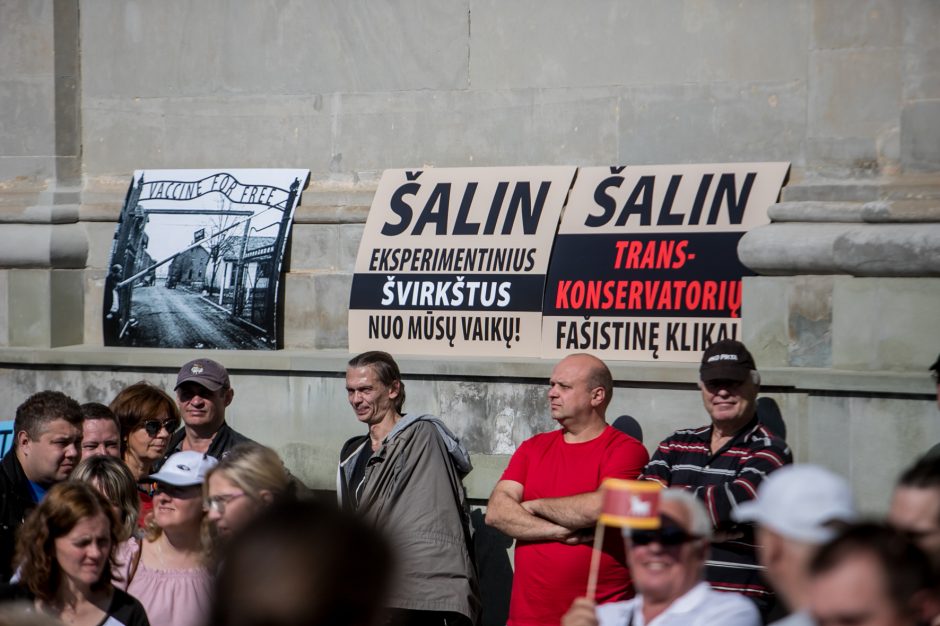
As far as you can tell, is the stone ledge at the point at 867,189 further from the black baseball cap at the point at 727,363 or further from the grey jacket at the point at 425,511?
the grey jacket at the point at 425,511

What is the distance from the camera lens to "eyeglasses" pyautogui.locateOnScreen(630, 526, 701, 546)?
3650 millimetres

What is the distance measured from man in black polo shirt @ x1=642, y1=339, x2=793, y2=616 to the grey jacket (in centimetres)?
109

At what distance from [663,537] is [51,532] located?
2.20 m

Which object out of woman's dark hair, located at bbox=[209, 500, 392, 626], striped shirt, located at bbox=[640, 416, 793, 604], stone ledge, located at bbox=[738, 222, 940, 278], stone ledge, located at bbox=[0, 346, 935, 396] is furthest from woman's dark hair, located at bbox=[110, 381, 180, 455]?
woman's dark hair, located at bbox=[209, 500, 392, 626]

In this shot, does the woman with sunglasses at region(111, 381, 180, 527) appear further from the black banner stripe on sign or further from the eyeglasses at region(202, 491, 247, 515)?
the eyeglasses at region(202, 491, 247, 515)

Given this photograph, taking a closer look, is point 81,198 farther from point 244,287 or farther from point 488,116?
point 488,116

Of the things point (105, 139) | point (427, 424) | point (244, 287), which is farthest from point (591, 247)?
point (105, 139)

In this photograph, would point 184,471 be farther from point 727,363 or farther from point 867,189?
point 867,189

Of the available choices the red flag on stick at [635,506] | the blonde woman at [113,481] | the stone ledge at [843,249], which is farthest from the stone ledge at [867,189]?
the blonde woman at [113,481]

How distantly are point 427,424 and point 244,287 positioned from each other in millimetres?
2550

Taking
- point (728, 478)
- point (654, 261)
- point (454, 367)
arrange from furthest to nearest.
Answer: point (454, 367) < point (654, 261) < point (728, 478)

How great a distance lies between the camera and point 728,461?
5.57 m

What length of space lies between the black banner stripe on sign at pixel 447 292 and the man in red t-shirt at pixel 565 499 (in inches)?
59.8

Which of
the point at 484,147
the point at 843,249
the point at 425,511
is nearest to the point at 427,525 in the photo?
the point at 425,511
